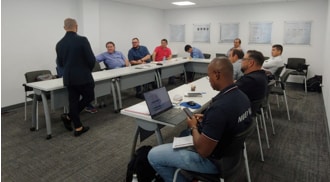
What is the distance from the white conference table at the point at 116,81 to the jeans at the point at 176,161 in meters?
2.02

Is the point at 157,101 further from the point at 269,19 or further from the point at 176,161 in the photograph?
the point at 269,19

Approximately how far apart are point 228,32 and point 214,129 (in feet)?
22.1

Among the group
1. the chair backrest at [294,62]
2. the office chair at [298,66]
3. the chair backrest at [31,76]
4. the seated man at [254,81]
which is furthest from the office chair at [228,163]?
the chair backrest at [294,62]

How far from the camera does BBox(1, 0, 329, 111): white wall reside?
4.44m

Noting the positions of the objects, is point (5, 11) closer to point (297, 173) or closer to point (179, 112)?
point (179, 112)

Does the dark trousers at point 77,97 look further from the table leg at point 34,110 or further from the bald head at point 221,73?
the bald head at point 221,73

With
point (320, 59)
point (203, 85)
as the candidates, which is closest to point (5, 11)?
point (203, 85)

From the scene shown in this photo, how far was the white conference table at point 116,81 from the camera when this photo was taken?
3.16 metres

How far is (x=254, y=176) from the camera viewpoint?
2318 mm

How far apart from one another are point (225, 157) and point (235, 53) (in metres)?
2.40

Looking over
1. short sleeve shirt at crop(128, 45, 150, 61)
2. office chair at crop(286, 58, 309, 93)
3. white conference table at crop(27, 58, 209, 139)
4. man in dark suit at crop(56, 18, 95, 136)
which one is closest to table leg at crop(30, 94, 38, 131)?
white conference table at crop(27, 58, 209, 139)

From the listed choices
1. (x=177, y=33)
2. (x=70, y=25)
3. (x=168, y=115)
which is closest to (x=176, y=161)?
(x=168, y=115)

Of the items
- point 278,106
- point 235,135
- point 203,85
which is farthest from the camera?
point 278,106

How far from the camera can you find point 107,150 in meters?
2.86
